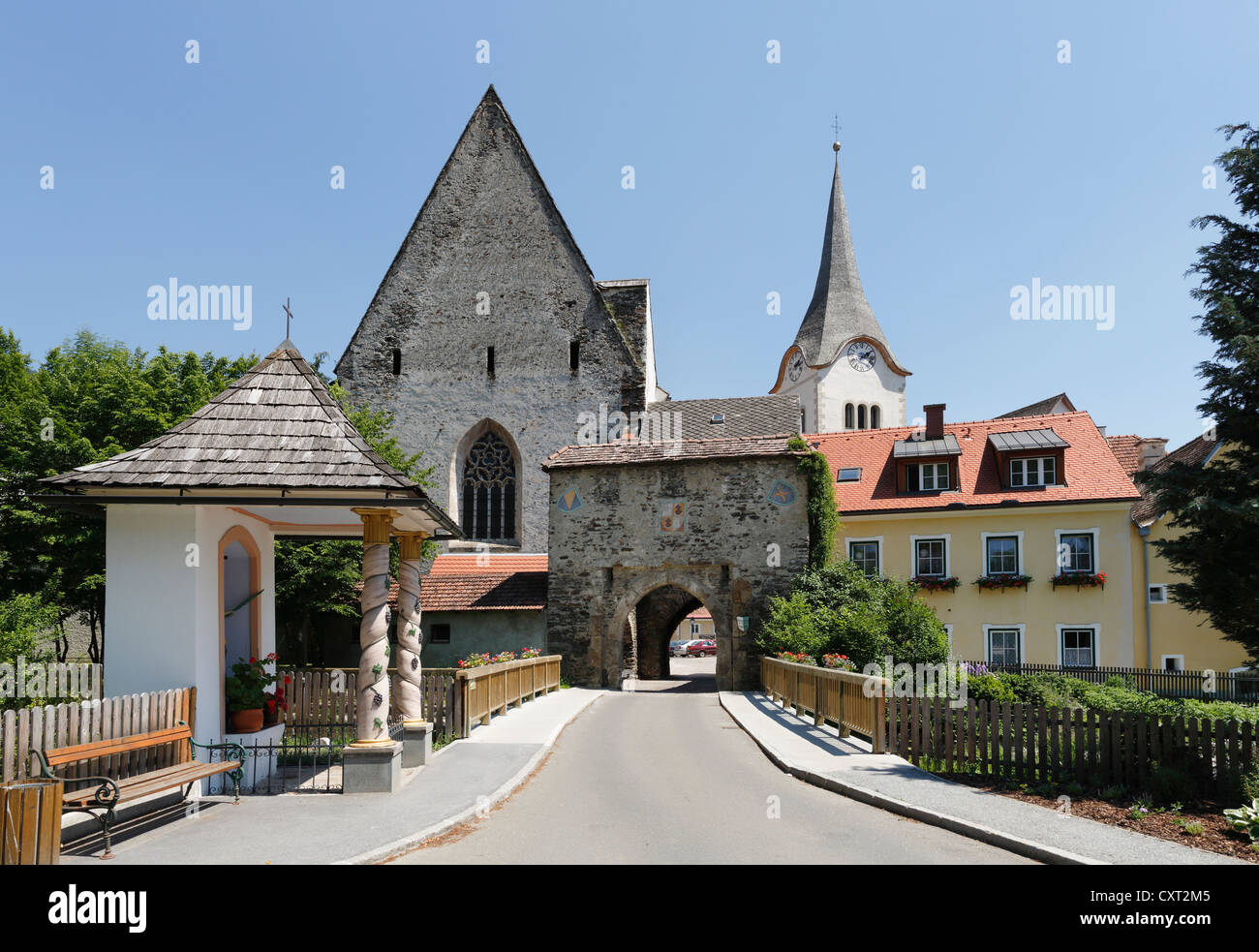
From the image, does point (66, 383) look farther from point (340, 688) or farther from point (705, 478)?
point (705, 478)

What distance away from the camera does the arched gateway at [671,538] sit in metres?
26.3

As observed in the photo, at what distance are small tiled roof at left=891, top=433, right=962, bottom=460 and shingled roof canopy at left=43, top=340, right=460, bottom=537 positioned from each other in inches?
899

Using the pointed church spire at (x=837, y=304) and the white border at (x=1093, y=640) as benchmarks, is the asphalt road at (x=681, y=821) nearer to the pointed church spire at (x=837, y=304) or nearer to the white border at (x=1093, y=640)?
the white border at (x=1093, y=640)

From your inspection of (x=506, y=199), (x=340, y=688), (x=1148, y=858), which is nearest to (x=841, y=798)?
(x=1148, y=858)

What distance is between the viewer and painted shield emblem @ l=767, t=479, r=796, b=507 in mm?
26375

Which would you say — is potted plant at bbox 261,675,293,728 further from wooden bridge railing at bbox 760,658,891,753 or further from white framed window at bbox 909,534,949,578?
white framed window at bbox 909,534,949,578

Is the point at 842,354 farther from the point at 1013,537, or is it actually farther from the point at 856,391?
the point at 1013,537

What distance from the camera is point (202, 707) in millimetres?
9883

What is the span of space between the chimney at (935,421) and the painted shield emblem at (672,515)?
10542 mm

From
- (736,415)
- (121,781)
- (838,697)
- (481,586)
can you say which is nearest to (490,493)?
(481,586)

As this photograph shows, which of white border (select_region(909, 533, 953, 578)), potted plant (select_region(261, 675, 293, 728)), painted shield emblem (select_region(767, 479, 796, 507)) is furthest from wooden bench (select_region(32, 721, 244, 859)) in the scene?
white border (select_region(909, 533, 953, 578))

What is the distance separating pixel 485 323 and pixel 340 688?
19.7 metres

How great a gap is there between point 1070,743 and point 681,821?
512 cm

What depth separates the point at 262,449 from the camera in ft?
32.9
